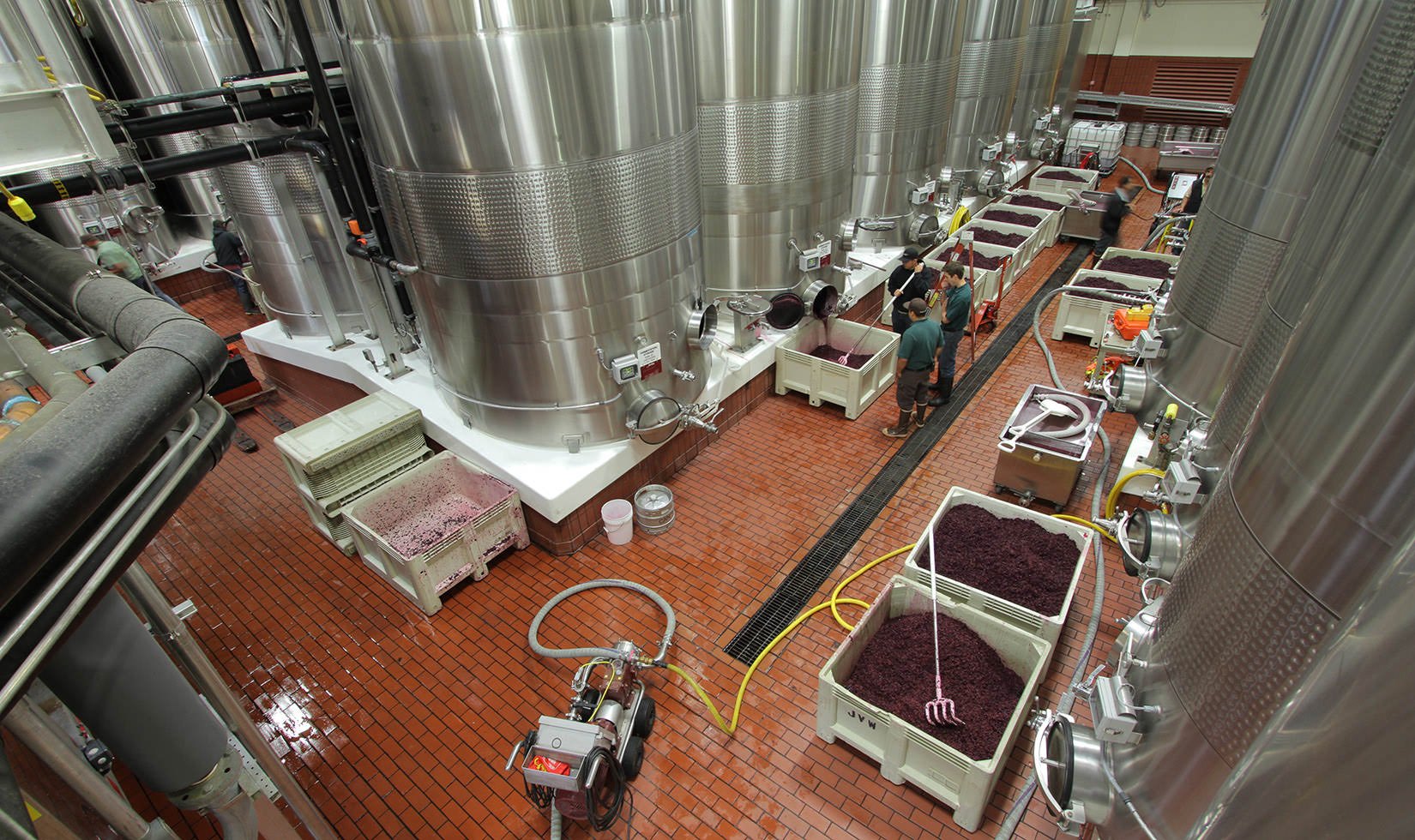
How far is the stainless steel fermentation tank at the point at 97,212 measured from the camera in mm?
5984

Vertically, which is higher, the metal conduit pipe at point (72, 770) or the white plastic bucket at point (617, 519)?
the metal conduit pipe at point (72, 770)

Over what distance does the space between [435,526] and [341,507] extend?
2.21ft

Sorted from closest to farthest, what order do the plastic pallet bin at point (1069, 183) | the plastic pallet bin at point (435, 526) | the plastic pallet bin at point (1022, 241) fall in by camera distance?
1. the plastic pallet bin at point (435, 526)
2. the plastic pallet bin at point (1022, 241)
3. the plastic pallet bin at point (1069, 183)

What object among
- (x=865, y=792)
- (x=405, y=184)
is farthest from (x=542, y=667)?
(x=405, y=184)

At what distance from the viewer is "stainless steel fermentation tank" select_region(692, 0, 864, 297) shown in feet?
16.5

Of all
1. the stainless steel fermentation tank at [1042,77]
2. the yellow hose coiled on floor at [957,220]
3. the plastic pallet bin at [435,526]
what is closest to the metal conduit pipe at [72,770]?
the plastic pallet bin at [435,526]

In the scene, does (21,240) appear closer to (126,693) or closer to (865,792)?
(126,693)

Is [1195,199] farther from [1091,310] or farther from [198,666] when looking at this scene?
[198,666]

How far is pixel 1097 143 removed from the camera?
12.3 meters

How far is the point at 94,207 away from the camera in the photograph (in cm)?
805

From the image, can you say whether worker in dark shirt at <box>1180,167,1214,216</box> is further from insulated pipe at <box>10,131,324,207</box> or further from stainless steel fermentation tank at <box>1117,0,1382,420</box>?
Result: insulated pipe at <box>10,131,324,207</box>

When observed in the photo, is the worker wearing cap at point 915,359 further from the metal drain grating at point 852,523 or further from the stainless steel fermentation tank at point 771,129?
the stainless steel fermentation tank at point 771,129

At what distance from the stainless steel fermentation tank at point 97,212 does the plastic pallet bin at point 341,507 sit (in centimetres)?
301

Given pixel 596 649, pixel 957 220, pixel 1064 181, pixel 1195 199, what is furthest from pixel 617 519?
pixel 1064 181
